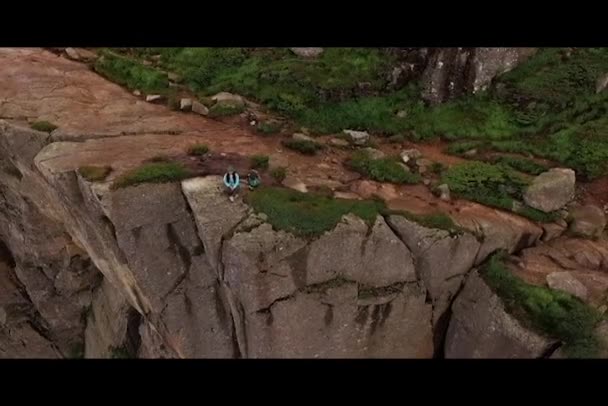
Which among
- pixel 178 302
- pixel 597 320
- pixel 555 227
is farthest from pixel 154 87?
pixel 597 320

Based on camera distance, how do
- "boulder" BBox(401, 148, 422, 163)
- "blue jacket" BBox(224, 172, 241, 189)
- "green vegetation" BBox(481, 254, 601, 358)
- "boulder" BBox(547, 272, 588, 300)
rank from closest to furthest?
"green vegetation" BBox(481, 254, 601, 358) < "boulder" BBox(547, 272, 588, 300) < "blue jacket" BBox(224, 172, 241, 189) < "boulder" BBox(401, 148, 422, 163)

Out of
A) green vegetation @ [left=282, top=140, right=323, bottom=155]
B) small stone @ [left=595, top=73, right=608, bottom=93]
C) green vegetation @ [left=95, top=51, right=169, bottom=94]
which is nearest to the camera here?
green vegetation @ [left=282, top=140, right=323, bottom=155]

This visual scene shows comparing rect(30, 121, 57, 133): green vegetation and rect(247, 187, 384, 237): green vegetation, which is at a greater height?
rect(30, 121, 57, 133): green vegetation

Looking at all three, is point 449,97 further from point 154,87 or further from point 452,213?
point 154,87

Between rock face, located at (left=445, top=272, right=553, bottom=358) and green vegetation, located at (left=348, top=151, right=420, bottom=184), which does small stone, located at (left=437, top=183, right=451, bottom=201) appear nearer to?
green vegetation, located at (left=348, top=151, right=420, bottom=184)

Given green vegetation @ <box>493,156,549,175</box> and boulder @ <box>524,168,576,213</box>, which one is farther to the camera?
green vegetation @ <box>493,156,549,175</box>

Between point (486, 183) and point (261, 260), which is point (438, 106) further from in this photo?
point (261, 260)

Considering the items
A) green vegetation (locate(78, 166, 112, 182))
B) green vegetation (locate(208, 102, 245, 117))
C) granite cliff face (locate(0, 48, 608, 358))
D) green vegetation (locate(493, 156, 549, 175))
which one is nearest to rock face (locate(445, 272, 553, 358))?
granite cliff face (locate(0, 48, 608, 358))
